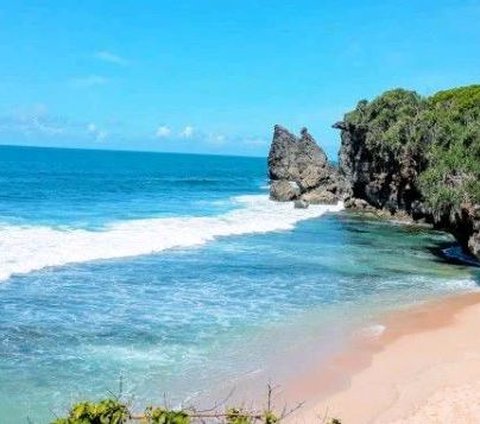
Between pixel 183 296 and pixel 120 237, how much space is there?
15501 millimetres

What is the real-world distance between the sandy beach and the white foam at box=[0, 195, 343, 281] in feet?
51.0

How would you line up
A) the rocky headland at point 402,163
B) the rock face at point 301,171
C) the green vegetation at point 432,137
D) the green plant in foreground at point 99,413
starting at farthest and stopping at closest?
the rock face at point 301,171 → the rocky headland at point 402,163 → the green vegetation at point 432,137 → the green plant in foreground at point 99,413

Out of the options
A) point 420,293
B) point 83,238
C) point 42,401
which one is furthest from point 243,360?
point 83,238

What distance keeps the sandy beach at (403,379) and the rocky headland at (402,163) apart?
34.7ft

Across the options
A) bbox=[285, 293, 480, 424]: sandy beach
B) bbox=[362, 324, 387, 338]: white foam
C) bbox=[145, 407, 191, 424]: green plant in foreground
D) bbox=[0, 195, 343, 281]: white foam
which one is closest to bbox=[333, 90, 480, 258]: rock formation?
bbox=[0, 195, 343, 281]: white foam

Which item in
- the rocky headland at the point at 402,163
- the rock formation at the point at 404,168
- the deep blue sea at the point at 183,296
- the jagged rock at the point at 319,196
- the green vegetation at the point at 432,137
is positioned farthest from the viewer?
the jagged rock at the point at 319,196

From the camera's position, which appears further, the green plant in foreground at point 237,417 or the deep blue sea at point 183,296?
the deep blue sea at point 183,296

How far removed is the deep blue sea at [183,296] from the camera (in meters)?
16.1

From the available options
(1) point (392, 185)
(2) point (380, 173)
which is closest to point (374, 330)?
(1) point (392, 185)

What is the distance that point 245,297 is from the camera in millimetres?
24453

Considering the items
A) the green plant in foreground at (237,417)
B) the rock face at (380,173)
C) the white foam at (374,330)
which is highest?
the rock face at (380,173)

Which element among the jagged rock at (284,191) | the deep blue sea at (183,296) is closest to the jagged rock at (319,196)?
the jagged rock at (284,191)

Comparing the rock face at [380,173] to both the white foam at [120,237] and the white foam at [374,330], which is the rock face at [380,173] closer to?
the white foam at [120,237]

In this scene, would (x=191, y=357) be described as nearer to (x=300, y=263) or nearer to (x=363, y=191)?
(x=300, y=263)
